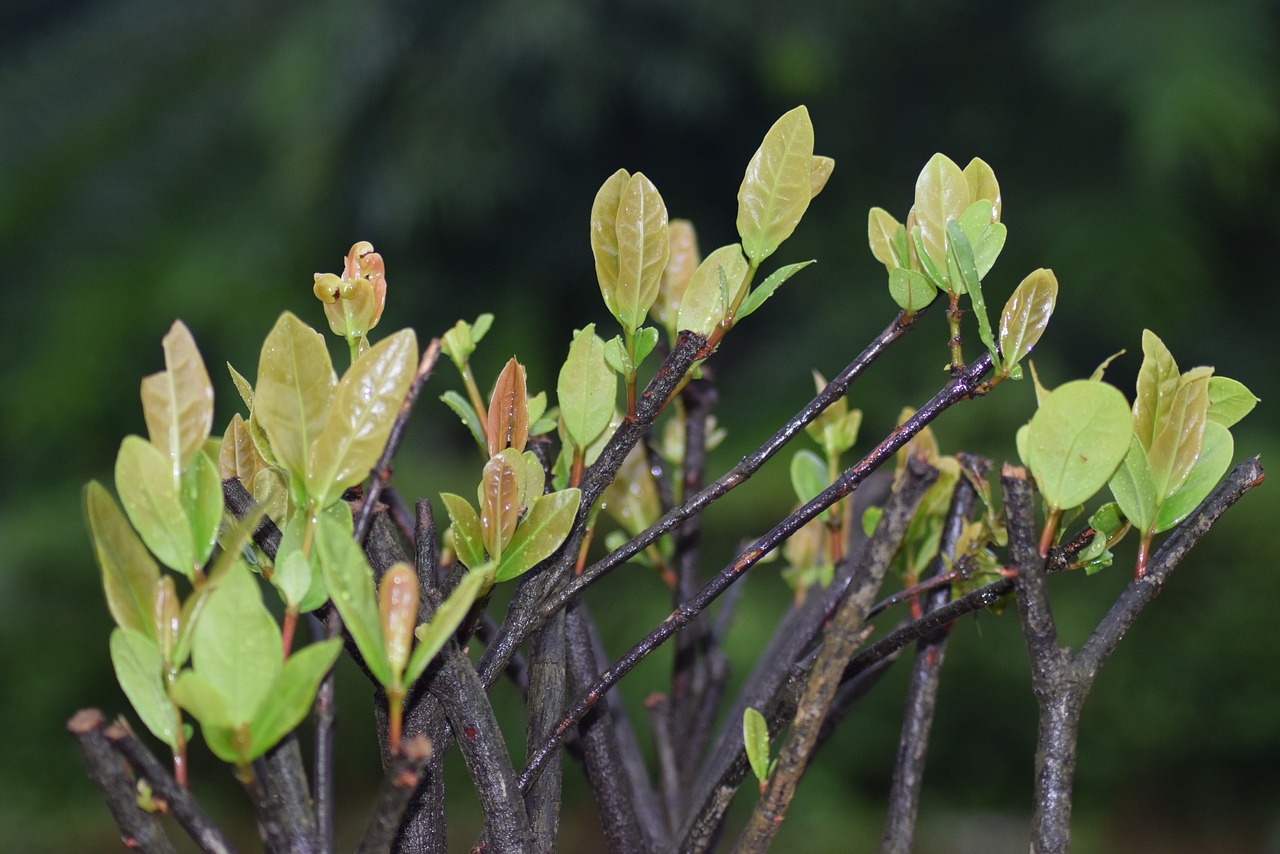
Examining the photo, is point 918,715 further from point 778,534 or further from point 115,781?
point 115,781

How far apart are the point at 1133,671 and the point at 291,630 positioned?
1.97m

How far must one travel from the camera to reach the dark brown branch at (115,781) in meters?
0.24

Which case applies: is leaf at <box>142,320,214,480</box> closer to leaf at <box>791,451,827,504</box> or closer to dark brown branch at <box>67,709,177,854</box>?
dark brown branch at <box>67,709,177,854</box>

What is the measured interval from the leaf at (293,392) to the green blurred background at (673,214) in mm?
1641

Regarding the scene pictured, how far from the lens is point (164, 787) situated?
0.24 m

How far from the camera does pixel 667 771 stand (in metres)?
0.50

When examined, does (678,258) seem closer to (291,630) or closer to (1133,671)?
(291,630)

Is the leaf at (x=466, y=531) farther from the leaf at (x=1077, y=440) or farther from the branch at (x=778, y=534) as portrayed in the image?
the leaf at (x=1077, y=440)

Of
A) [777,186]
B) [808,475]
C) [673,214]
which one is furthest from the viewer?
[673,214]

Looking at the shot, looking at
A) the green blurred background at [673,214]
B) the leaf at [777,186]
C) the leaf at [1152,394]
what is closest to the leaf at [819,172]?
the leaf at [777,186]

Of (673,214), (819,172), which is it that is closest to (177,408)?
(819,172)

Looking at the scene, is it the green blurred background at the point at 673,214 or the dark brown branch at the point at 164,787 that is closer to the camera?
the dark brown branch at the point at 164,787

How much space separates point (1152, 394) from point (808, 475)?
160mm

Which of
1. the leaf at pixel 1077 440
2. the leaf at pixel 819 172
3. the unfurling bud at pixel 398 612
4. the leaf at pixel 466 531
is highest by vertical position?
the leaf at pixel 819 172
